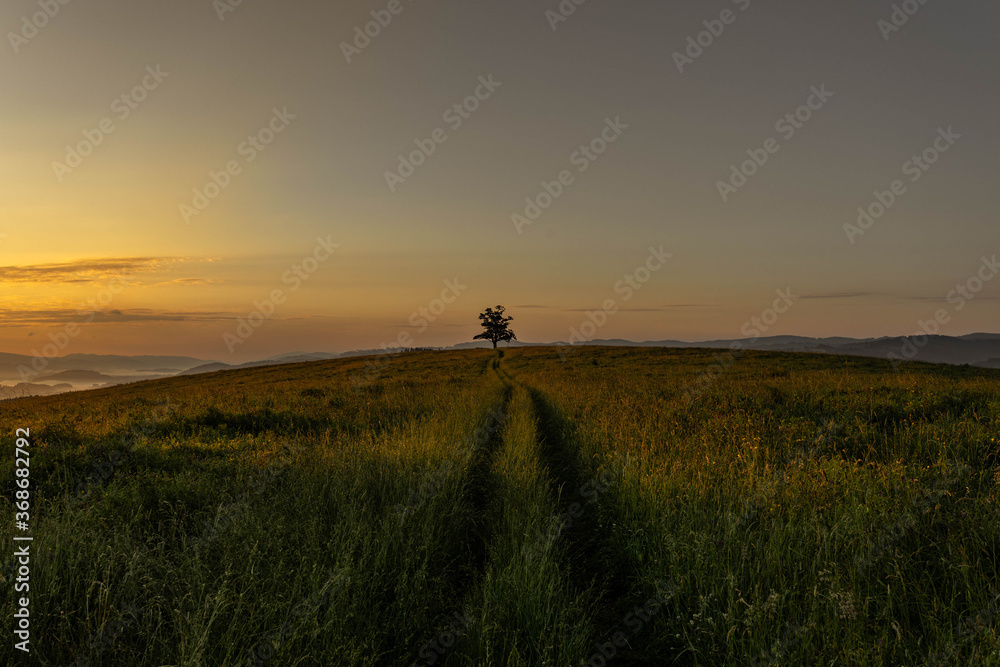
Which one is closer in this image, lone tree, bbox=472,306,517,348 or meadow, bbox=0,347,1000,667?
meadow, bbox=0,347,1000,667

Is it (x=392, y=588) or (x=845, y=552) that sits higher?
(x=845, y=552)

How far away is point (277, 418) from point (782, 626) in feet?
41.7

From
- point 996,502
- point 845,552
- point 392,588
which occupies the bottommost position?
point 392,588

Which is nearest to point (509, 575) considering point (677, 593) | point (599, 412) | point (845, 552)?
point (677, 593)

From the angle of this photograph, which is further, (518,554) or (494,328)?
(494,328)

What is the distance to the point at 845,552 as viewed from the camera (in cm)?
423

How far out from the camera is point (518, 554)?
4.67 metres

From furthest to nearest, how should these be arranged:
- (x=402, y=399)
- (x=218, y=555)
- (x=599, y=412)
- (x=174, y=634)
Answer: (x=402, y=399)
(x=599, y=412)
(x=218, y=555)
(x=174, y=634)

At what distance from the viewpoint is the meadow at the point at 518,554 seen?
11.3ft

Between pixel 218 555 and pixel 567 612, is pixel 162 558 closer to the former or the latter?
pixel 218 555

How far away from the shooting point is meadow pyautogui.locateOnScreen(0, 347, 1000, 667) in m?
3.45

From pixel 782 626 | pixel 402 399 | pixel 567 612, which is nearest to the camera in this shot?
pixel 782 626

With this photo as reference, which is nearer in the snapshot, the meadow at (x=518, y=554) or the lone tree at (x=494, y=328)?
the meadow at (x=518, y=554)

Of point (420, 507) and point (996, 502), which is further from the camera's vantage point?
point (420, 507)
